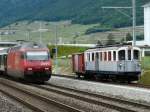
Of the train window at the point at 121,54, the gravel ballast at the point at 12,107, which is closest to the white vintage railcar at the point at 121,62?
the train window at the point at 121,54

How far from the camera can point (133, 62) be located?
137 feet

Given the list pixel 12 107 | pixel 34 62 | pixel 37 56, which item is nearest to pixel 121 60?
pixel 37 56

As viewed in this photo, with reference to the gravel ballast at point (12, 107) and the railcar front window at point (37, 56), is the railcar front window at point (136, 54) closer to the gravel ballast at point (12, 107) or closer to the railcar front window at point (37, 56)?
the railcar front window at point (37, 56)

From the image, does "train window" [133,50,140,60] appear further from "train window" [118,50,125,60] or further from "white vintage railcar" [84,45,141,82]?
"train window" [118,50,125,60]

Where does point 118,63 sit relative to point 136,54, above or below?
below

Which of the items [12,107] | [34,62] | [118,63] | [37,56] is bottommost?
[12,107]

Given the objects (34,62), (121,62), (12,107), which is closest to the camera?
(12,107)

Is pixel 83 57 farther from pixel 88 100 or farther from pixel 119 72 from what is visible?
pixel 88 100

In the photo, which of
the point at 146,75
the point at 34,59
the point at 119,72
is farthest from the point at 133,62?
Answer: the point at 34,59

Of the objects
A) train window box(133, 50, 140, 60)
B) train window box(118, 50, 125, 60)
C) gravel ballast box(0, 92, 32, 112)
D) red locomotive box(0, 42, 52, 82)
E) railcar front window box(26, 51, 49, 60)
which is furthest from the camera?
train window box(133, 50, 140, 60)

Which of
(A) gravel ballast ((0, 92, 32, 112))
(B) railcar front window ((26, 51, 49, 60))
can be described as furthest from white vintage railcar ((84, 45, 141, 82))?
(A) gravel ballast ((0, 92, 32, 112))

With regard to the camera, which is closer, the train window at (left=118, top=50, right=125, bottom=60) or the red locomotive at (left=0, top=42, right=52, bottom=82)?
the red locomotive at (left=0, top=42, right=52, bottom=82)

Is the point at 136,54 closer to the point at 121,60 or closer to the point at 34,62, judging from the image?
the point at 121,60

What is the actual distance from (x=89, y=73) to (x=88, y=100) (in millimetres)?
25437
